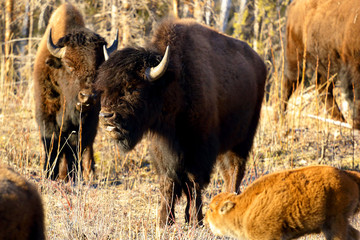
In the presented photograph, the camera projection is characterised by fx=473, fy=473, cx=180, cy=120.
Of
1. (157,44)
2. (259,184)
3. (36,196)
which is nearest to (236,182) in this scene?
(157,44)

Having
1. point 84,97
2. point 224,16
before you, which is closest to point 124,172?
point 84,97

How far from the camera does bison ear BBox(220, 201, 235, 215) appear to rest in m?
3.80

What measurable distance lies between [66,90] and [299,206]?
4265 mm

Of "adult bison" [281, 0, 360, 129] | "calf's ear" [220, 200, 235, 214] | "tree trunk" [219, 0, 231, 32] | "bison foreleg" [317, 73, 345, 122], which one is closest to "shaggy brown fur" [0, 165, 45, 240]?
"calf's ear" [220, 200, 235, 214]

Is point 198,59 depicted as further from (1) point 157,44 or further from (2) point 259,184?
(2) point 259,184

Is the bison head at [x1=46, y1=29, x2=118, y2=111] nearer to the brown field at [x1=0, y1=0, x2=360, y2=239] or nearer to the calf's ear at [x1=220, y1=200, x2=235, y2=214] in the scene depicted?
the brown field at [x1=0, y1=0, x2=360, y2=239]

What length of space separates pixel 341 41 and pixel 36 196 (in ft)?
20.7

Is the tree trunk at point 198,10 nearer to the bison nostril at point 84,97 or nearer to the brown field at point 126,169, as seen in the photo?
the brown field at point 126,169

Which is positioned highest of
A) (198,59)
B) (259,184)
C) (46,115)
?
(198,59)

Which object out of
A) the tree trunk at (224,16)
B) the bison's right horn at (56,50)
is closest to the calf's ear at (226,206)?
the bison's right horn at (56,50)

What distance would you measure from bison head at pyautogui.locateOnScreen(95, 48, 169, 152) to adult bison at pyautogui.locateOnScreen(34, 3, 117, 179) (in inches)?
67.6

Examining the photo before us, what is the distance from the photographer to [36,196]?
3.16 m

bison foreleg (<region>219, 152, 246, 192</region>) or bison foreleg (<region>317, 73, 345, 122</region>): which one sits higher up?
bison foreleg (<region>317, 73, 345, 122</region>)

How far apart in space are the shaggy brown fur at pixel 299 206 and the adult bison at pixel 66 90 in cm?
336
